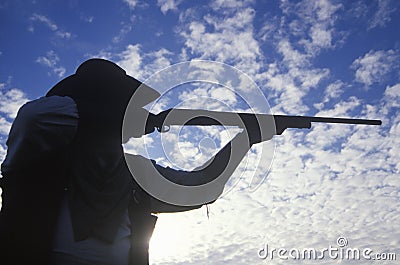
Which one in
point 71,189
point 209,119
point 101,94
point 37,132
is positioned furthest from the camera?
point 209,119

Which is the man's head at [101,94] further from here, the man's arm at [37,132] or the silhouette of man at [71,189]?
the man's arm at [37,132]

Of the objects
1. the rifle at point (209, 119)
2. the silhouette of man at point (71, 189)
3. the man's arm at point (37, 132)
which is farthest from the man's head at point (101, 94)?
the rifle at point (209, 119)

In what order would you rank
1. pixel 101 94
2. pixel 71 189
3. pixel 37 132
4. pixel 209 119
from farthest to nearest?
1. pixel 209 119
2. pixel 101 94
3. pixel 71 189
4. pixel 37 132

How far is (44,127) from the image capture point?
3.05 metres

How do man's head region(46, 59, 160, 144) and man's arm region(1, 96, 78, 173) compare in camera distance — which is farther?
man's head region(46, 59, 160, 144)

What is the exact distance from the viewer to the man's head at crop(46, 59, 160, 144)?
352 cm

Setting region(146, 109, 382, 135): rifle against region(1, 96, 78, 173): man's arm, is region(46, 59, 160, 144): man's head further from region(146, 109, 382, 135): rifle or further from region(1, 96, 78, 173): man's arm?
region(146, 109, 382, 135): rifle

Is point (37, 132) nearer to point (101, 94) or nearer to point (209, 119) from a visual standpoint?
point (101, 94)

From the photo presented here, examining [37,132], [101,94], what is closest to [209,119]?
[101,94]

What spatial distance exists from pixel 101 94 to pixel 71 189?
906 millimetres

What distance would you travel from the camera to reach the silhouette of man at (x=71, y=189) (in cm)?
306

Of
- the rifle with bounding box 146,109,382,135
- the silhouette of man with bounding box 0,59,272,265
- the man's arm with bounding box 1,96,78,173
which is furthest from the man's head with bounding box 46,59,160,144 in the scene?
the rifle with bounding box 146,109,382,135

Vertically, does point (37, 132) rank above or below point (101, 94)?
below

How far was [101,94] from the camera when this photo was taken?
148 inches
